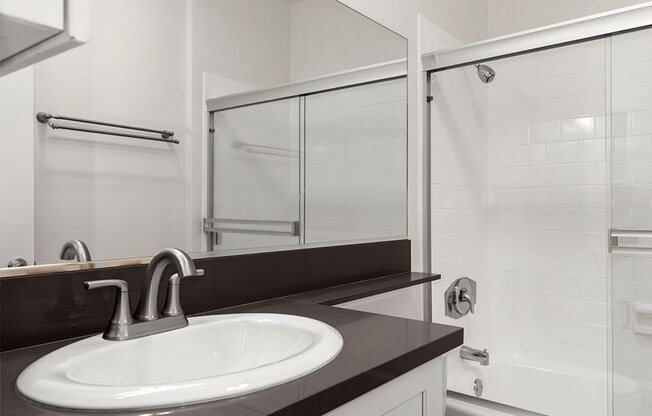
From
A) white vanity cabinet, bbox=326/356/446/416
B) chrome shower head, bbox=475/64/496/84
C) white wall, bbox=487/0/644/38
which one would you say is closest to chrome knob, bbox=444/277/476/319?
chrome shower head, bbox=475/64/496/84

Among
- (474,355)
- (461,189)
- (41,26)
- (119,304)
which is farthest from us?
(461,189)

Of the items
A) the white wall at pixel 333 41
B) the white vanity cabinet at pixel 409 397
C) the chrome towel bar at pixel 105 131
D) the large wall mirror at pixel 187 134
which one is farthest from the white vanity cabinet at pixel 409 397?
the white wall at pixel 333 41

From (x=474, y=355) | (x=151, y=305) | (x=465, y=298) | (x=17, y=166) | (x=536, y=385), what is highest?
(x=17, y=166)

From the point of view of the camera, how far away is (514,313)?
8.69 ft

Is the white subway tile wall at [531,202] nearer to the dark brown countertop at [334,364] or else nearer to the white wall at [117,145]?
the dark brown countertop at [334,364]

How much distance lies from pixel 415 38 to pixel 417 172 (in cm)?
55

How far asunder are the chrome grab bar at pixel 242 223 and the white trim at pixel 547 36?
1.04 m

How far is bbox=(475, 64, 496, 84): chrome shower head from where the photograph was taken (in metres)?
2.33

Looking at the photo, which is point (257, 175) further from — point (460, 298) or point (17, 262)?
point (460, 298)

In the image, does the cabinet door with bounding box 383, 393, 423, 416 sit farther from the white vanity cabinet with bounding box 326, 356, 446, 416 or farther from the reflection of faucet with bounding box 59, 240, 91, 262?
the reflection of faucet with bounding box 59, 240, 91, 262

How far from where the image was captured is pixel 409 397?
0.91 meters

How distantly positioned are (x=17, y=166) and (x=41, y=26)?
578 millimetres

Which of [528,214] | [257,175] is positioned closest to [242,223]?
[257,175]

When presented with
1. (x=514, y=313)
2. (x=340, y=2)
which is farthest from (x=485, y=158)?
(x=340, y=2)
